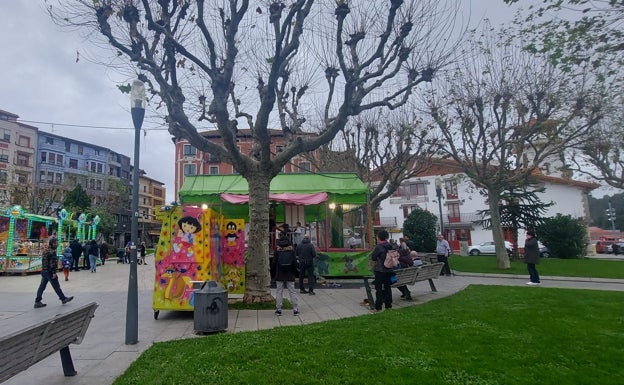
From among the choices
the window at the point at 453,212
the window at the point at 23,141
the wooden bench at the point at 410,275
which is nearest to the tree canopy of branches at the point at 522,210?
the wooden bench at the point at 410,275

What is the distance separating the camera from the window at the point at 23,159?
49.5 meters

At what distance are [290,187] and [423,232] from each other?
47.9ft

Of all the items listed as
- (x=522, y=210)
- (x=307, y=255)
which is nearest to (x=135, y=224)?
(x=307, y=255)

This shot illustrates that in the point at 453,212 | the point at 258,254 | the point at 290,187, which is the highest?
the point at 453,212

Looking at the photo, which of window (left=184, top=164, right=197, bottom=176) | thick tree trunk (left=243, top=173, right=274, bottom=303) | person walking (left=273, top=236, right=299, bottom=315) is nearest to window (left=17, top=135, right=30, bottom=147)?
window (left=184, top=164, right=197, bottom=176)

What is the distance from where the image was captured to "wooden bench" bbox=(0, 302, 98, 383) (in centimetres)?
311

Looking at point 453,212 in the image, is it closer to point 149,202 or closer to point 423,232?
point 423,232

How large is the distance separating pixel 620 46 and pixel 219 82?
7.83 metres

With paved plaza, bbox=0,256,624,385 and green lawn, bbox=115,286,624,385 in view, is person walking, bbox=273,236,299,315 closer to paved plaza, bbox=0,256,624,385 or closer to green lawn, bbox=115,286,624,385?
paved plaza, bbox=0,256,624,385

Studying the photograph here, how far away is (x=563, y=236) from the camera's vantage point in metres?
26.6

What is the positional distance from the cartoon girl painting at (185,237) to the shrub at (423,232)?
22.2 m

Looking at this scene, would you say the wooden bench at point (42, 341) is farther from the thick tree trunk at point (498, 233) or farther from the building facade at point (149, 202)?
the building facade at point (149, 202)

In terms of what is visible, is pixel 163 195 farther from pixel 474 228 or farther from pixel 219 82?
pixel 219 82

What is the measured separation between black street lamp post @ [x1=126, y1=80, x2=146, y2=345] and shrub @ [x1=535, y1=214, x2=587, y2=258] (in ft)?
93.1
